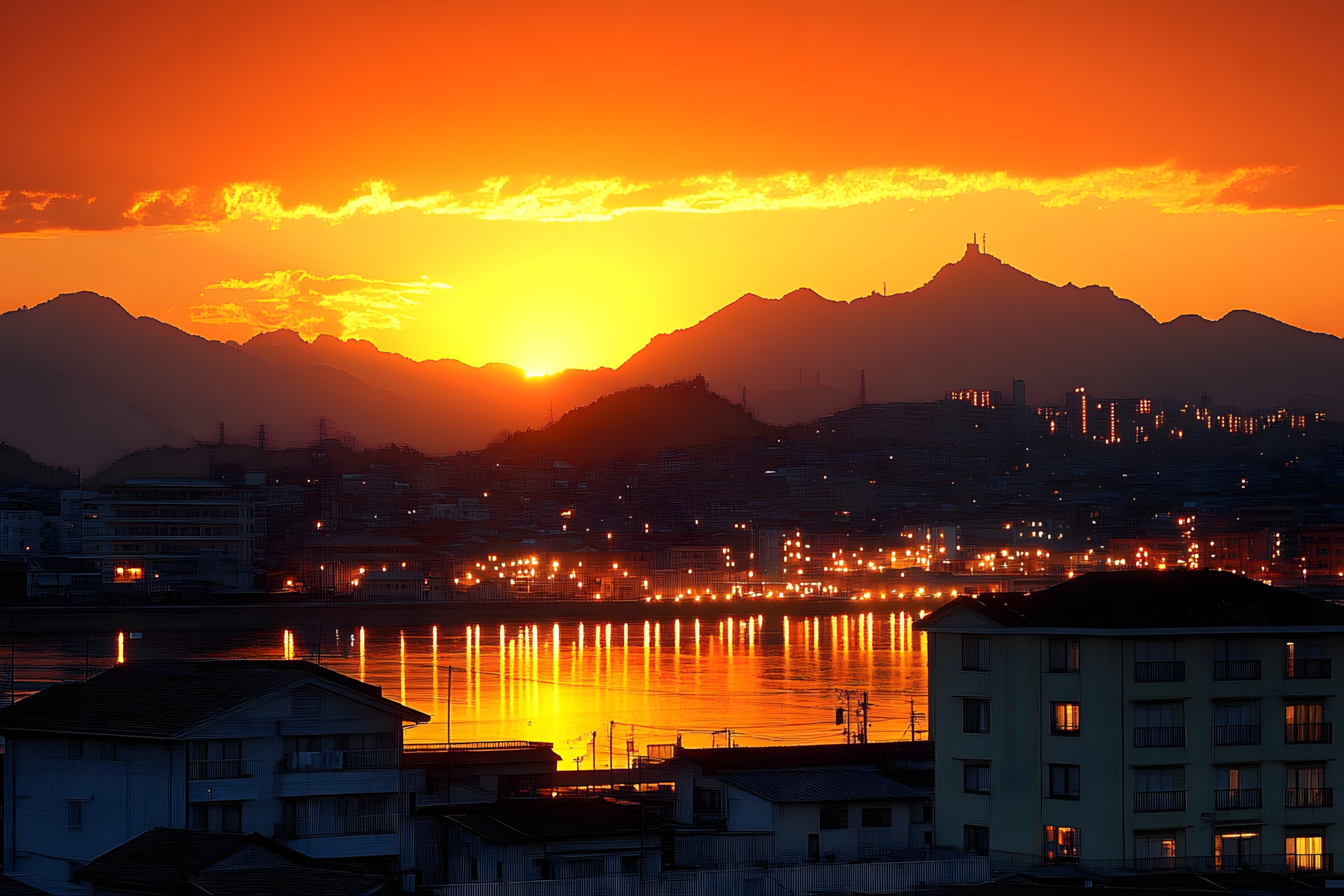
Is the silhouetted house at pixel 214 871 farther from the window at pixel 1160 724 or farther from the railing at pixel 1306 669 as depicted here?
the railing at pixel 1306 669

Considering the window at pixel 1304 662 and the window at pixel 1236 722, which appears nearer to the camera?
the window at pixel 1236 722

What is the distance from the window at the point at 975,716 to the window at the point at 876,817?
71 cm

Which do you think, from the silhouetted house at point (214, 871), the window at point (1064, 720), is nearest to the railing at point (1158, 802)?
the window at point (1064, 720)

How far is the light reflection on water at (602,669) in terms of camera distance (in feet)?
78.2

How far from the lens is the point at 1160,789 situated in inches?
393

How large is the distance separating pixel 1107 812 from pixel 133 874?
5374 millimetres

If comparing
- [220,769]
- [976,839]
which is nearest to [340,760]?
[220,769]

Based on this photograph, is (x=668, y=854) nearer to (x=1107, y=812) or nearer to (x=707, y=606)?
(x=1107, y=812)

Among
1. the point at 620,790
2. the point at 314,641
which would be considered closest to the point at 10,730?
the point at 620,790

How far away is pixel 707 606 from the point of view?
64.0m

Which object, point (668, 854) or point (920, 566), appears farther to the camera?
point (920, 566)

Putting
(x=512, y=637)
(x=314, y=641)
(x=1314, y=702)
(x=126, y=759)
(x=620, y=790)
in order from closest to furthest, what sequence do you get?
(x=126, y=759)
(x=1314, y=702)
(x=620, y=790)
(x=314, y=641)
(x=512, y=637)

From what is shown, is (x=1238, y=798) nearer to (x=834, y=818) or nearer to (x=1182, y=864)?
(x=1182, y=864)

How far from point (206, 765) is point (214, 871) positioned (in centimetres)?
166
